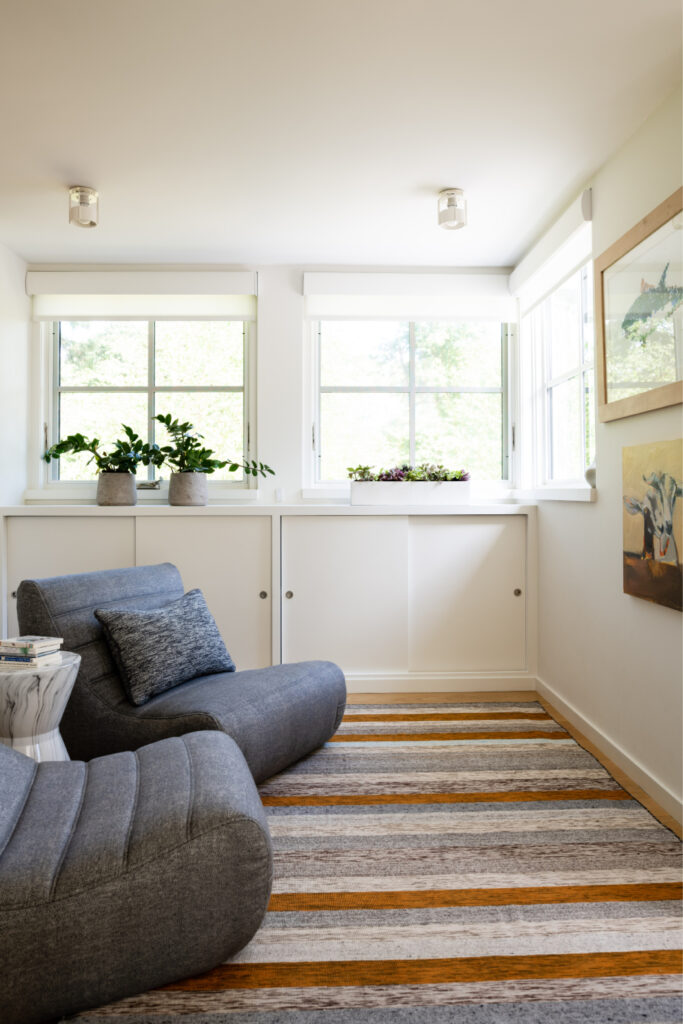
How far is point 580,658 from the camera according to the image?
294 cm

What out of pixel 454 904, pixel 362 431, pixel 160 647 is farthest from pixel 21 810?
pixel 362 431

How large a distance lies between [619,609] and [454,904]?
1291 millimetres

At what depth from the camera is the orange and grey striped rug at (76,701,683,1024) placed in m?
1.36

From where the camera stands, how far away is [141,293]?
12.3ft

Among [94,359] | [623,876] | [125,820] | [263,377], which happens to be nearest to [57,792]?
[125,820]

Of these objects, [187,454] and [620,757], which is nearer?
[620,757]

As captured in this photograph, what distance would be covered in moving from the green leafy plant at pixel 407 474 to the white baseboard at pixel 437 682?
1043 mm

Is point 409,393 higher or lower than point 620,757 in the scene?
higher

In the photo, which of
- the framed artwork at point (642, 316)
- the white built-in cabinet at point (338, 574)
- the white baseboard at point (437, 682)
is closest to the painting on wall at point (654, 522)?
the framed artwork at point (642, 316)

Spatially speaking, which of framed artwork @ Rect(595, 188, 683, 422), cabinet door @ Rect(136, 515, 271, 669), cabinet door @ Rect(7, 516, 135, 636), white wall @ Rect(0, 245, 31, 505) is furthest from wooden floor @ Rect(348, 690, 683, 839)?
white wall @ Rect(0, 245, 31, 505)

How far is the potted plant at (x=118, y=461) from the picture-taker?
11.7 ft

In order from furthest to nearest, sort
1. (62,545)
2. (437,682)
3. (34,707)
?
1. (437,682)
2. (62,545)
3. (34,707)

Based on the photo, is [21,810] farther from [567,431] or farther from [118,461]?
[567,431]

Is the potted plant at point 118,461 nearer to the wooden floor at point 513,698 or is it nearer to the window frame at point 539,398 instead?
the wooden floor at point 513,698
